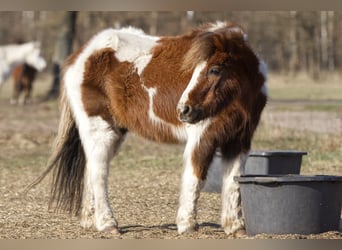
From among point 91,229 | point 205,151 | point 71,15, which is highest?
point 71,15

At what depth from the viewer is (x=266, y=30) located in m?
34.2

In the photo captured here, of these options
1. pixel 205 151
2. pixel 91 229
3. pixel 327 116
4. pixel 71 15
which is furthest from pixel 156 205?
pixel 71 15

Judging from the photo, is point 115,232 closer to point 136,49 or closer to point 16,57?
point 136,49

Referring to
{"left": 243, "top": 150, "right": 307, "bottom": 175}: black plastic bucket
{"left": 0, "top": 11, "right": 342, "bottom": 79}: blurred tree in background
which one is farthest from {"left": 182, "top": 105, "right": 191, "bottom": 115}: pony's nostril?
{"left": 0, "top": 11, "right": 342, "bottom": 79}: blurred tree in background

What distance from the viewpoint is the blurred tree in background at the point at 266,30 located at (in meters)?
29.8

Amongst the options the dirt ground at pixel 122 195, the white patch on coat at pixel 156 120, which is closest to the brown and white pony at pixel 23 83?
the dirt ground at pixel 122 195

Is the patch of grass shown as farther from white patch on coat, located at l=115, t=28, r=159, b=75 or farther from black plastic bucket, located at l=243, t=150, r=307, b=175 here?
white patch on coat, located at l=115, t=28, r=159, b=75

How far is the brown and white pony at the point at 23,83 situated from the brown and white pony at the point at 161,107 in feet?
59.6

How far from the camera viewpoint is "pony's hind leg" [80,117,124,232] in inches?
290

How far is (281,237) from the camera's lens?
6.47 meters

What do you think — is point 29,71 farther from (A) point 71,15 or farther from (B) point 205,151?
(B) point 205,151

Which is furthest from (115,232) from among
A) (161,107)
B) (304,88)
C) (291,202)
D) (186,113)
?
(304,88)

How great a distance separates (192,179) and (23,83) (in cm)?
→ 2002

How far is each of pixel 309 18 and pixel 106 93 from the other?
92.2ft
